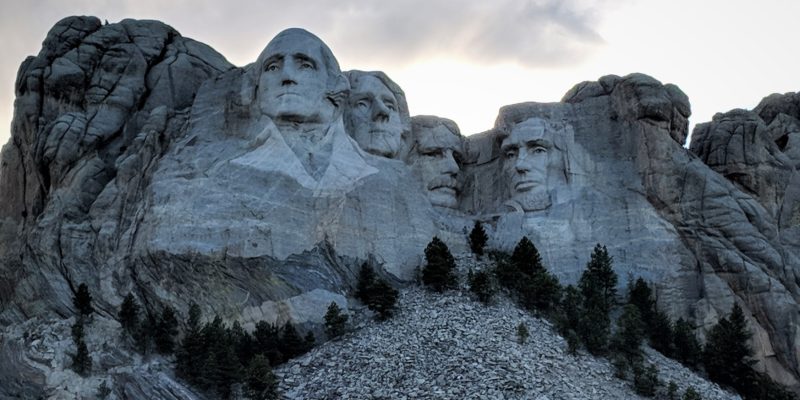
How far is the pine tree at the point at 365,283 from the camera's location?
176 ft

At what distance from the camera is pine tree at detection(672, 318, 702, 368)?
5425cm

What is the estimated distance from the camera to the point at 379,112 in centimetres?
5966

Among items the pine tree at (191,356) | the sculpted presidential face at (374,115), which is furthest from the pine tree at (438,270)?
the pine tree at (191,356)

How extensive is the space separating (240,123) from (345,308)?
24.9 ft

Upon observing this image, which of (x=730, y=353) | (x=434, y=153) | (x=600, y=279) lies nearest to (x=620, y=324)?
(x=600, y=279)

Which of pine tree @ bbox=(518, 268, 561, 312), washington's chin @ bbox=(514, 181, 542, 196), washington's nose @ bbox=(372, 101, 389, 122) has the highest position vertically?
washington's nose @ bbox=(372, 101, 389, 122)

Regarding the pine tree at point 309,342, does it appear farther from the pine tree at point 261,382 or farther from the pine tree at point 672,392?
the pine tree at point 672,392

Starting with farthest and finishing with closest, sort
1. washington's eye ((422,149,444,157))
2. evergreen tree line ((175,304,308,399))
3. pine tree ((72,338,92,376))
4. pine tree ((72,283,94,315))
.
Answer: washington's eye ((422,149,444,157)) < pine tree ((72,283,94,315)) < pine tree ((72,338,92,376)) < evergreen tree line ((175,304,308,399))

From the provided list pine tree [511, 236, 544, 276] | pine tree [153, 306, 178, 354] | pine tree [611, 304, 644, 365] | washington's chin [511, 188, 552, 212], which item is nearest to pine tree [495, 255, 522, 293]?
pine tree [511, 236, 544, 276]

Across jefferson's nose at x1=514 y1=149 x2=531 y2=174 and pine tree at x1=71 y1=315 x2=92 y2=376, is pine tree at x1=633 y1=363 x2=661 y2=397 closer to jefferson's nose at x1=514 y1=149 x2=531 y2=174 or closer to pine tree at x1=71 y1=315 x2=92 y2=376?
jefferson's nose at x1=514 y1=149 x2=531 y2=174

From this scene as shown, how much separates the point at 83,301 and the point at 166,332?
2.84m

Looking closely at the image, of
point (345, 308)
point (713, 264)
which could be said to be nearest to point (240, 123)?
point (345, 308)

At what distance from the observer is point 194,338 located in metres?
50.7

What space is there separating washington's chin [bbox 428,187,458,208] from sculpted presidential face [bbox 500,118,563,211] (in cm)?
199
